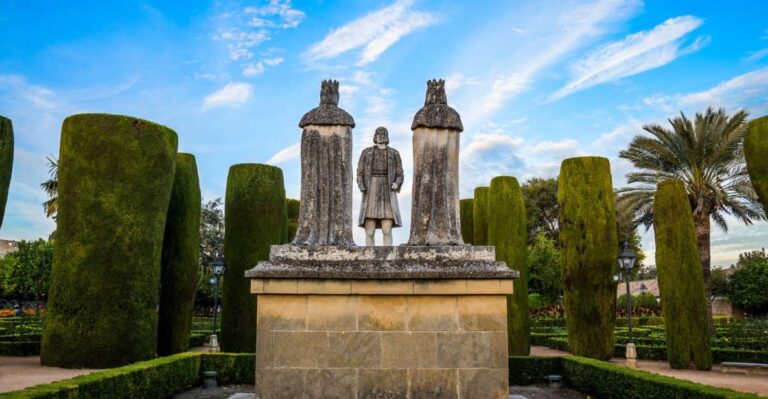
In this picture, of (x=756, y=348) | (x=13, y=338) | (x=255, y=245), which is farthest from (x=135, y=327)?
(x=756, y=348)

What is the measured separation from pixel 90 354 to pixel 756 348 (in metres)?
21.5

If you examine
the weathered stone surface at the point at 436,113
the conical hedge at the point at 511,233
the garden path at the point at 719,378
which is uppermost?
the weathered stone surface at the point at 436,113

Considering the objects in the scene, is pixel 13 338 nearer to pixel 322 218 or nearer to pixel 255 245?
pixel 255 245

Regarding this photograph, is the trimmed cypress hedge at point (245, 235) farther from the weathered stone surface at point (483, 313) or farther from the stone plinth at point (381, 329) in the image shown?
the weathered stone surface at point (483, 313)

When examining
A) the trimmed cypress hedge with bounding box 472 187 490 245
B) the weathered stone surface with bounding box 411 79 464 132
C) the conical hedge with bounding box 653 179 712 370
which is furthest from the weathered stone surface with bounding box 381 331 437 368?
the trimmed cypress hedge with bounding box 472 187 490 245

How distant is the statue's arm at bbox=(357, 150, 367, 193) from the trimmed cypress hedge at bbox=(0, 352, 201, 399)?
537 cm

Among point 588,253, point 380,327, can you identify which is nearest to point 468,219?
point 588,253

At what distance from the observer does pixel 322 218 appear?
29.2ft

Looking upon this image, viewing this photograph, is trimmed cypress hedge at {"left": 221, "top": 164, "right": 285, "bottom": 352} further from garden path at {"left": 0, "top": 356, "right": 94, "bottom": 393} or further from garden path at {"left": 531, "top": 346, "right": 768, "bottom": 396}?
garden path at {"left": 531, "top": 346, "right": 768, "bottom": 396}

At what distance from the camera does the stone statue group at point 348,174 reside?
8.88 meters

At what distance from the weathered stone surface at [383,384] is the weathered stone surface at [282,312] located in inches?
45.0

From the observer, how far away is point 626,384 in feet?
35.4

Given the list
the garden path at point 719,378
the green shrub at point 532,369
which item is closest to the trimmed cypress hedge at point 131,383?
the green shrub at point 532,369

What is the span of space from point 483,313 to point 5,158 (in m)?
13.6
